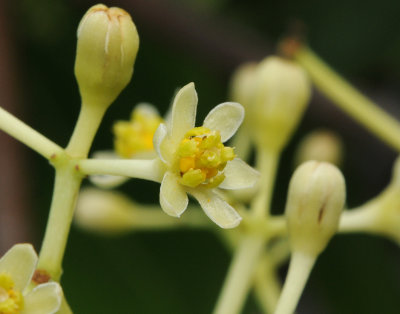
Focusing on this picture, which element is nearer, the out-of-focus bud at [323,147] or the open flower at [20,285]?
the open flower at [20,285]

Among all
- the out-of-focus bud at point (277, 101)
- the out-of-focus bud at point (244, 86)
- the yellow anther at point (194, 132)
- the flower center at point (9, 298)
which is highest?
the out-of-focus bud at point (244, 86)

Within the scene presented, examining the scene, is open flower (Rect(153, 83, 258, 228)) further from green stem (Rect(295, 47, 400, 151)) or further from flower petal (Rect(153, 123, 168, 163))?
green stem (Rect(295, 47, 400, 151))

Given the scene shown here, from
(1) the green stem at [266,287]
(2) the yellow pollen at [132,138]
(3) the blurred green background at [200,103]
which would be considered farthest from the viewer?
(3) the blurred green background at [200,103]

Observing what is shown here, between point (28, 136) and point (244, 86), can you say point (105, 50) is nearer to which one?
point (28, 136)

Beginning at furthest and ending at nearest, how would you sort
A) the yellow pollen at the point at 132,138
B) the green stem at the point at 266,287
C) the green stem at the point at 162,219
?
the green stem at the point at 162,219
the green stem at the point at 266,287
the yellow pollen at the point at 132,138

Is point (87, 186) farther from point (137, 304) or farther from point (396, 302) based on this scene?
point (396, 302)

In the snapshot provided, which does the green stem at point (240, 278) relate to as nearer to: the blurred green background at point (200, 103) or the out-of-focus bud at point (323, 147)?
the out-of-focus bud at point (323, 147)

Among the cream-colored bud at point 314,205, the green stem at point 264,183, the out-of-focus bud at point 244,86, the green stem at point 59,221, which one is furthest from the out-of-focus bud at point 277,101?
the green stem at point 59,221
